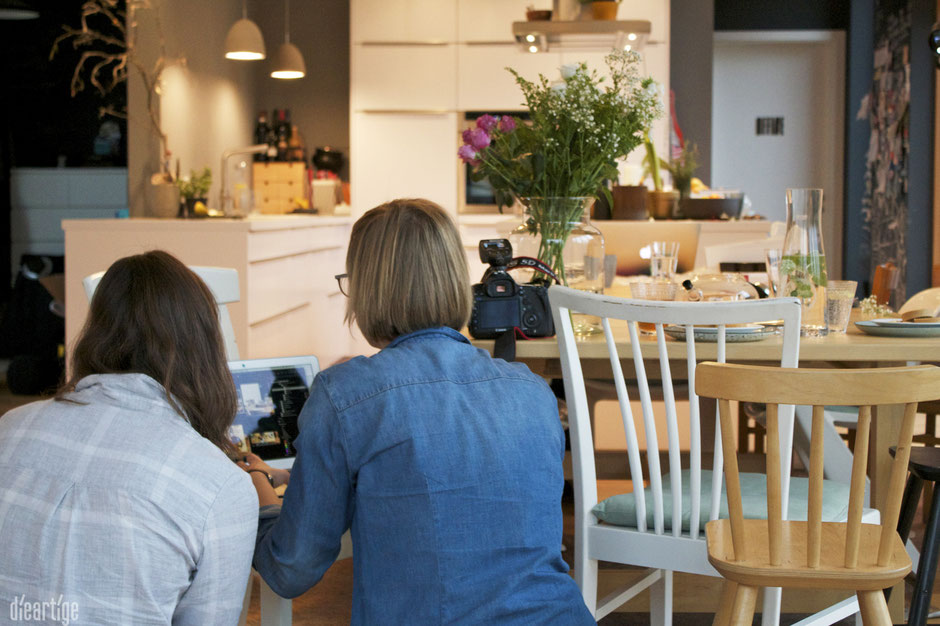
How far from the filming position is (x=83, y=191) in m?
5.76

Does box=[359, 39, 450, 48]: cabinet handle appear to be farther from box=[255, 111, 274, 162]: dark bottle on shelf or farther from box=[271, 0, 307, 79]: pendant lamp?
box=[255, 111, 274, 162]: dark bottle on shelf

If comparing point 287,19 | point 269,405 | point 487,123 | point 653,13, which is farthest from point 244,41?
point 269,405

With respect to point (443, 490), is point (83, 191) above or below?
above

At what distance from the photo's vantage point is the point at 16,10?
541cm

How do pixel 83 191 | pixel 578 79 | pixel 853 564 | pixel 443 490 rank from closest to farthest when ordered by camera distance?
pixel 443 490 → pixel 853 564 → pixel 578 79 → pixel 83 191

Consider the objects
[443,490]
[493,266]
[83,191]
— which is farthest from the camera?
[83,191]

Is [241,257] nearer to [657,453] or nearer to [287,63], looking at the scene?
[287,63]

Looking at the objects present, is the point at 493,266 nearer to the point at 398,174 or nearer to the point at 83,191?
the point at 83,191

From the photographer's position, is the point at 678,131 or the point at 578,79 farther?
the point at 678,131

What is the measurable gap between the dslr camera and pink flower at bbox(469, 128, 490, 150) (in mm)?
449

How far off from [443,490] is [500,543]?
108mm

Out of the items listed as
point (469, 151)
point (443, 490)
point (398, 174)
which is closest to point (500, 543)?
point (443, 490)

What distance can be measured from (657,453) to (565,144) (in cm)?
94

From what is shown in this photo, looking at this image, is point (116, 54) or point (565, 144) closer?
point (565, 144)
